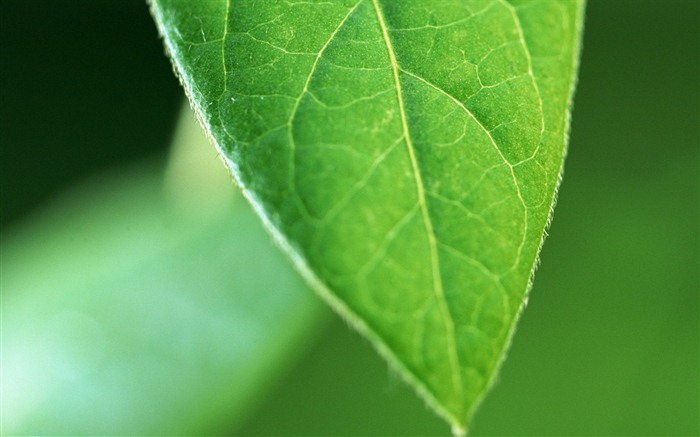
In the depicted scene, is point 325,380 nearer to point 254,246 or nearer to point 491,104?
point 254,246

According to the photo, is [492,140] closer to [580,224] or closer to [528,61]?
[528,61]

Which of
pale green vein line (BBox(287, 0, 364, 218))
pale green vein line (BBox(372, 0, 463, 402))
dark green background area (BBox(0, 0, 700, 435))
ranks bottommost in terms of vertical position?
dark green background area (BBox(0, 0, 700, 435))

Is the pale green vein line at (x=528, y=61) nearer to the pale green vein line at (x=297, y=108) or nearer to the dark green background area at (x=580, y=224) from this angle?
the pale green vein line at (x=297, y=108)

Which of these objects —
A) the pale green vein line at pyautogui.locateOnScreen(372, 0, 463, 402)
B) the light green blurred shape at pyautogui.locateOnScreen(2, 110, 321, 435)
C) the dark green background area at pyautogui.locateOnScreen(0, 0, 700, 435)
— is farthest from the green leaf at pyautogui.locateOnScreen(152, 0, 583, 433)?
the dark green background area at pyautogui.locateOnScreen(0, 0, 700, 435)

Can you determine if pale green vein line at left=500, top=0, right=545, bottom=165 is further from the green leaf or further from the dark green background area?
the dark green background area

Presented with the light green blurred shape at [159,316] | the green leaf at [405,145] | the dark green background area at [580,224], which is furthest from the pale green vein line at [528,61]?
the dark green background area at [580,224]

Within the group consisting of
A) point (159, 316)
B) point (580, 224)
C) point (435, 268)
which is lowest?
point (580, 224)

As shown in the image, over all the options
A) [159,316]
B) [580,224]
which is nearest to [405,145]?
[159,316]
